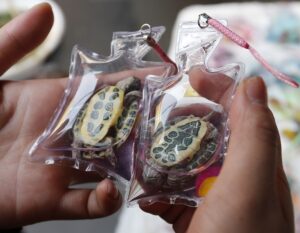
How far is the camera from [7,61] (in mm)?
628

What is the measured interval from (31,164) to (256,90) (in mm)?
297

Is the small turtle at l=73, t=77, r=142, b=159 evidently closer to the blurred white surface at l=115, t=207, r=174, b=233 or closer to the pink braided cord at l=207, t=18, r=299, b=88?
the pink braided cord at l=207, t=18, r=299, b=88

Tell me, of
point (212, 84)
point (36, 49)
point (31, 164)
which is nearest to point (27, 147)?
point (31, 164)

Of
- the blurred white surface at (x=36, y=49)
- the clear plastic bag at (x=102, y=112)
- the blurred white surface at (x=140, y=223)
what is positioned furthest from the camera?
the blurred white surface at (x=36, y=49)

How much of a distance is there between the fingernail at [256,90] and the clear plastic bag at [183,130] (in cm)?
6

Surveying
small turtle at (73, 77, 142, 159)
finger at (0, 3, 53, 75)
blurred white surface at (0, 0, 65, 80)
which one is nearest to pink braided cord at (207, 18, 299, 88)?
small turtle at (73, 77, 142, 159)

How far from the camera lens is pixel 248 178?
1.34 ft

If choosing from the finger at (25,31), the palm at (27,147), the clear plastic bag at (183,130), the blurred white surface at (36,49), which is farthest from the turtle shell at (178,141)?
the blurred white surface at (36,49)

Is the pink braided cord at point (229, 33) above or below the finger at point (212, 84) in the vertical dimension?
above

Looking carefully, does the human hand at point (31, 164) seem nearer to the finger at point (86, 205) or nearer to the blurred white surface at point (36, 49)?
the finger at point (86, 205)

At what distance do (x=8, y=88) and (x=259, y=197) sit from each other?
0.39 m

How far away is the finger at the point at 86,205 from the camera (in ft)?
1.64

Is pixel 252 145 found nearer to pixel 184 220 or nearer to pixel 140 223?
pixel 184 220

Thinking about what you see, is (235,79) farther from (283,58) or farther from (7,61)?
(283,58)
